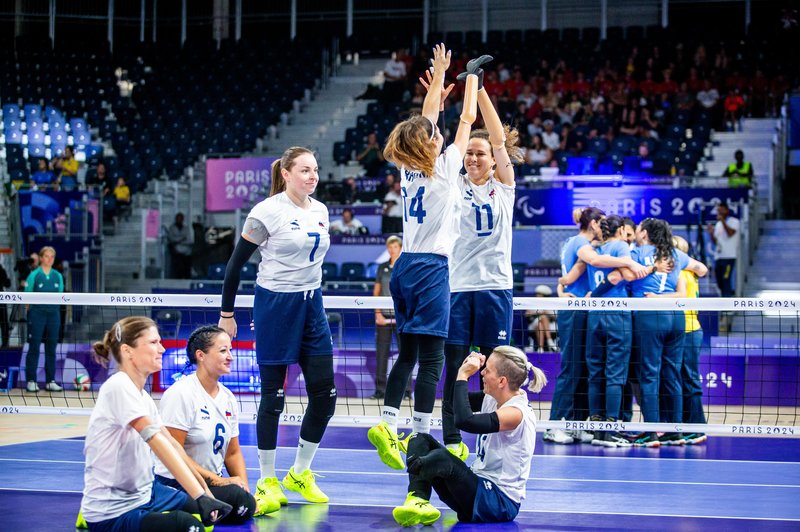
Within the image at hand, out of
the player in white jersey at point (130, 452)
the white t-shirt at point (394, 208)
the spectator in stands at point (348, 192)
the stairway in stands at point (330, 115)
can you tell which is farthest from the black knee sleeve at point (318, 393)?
the stairway in stands at point (330, 115)

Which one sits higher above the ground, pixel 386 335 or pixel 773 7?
pixel 773 7

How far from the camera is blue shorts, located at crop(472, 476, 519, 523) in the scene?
591 centimetres

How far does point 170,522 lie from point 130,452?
0.38 meters

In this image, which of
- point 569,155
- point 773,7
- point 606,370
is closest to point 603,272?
point 606,370

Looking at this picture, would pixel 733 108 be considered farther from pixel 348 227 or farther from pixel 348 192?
pixel 348 227

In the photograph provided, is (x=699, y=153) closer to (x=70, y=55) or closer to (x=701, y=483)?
(x=701, y=483)

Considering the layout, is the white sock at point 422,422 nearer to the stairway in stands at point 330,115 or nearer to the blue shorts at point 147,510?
the blue shorts at point 147,510

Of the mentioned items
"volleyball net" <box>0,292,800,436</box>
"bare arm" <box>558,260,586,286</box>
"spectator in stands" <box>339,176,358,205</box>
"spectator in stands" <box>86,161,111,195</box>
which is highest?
"spectator in stands" <box>86,161,111,195</box>

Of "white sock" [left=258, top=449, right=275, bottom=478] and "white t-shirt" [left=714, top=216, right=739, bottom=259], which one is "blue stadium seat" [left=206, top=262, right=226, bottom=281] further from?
"white sock" [left=258, top=449, right=275, bottom=478]

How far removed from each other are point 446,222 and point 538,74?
61.4ft

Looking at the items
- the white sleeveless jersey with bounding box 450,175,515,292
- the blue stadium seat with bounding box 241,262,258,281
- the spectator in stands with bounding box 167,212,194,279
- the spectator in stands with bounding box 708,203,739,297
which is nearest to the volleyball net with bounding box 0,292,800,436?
the spectator in stands with bounding box 708,203,739,297

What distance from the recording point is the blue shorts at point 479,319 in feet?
21.6

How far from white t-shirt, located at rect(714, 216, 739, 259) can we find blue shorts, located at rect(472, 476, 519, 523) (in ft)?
35.8

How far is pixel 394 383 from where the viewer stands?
20.4ft
